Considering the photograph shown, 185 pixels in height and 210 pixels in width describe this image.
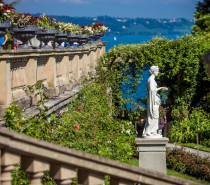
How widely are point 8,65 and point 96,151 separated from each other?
2.07 meters

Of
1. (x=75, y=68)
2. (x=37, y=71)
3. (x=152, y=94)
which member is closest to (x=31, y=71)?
(x=37, y=71)

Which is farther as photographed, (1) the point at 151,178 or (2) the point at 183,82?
(2) the point at 183,82

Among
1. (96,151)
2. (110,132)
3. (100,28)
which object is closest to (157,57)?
(100,28)

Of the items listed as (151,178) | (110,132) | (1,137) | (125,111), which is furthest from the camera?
(125,111)

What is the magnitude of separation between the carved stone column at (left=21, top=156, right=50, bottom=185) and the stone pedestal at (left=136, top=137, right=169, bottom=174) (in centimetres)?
986

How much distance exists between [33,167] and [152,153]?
33.5 feet

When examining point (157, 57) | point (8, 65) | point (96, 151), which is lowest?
point (96, 151)

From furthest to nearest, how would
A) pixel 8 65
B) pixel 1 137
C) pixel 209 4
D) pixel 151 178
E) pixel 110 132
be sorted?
pixel 209 4
pixel 110 132
pixel 8 65
pixel 151 178
pixel 1 137

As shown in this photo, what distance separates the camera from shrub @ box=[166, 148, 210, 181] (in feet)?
55.8

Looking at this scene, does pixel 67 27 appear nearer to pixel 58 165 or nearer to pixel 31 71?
pixel 31 71

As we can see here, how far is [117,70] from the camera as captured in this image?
2592 cm

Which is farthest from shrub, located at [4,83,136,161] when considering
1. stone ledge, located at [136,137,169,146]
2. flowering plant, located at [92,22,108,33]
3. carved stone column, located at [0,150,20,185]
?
flowering plant, located at [92,22,108,33]

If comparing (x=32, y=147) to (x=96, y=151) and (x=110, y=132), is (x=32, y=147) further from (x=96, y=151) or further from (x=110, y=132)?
(x=110, y=132)

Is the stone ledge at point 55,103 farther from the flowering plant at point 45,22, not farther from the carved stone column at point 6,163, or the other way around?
the carved stone column at point 6,163
